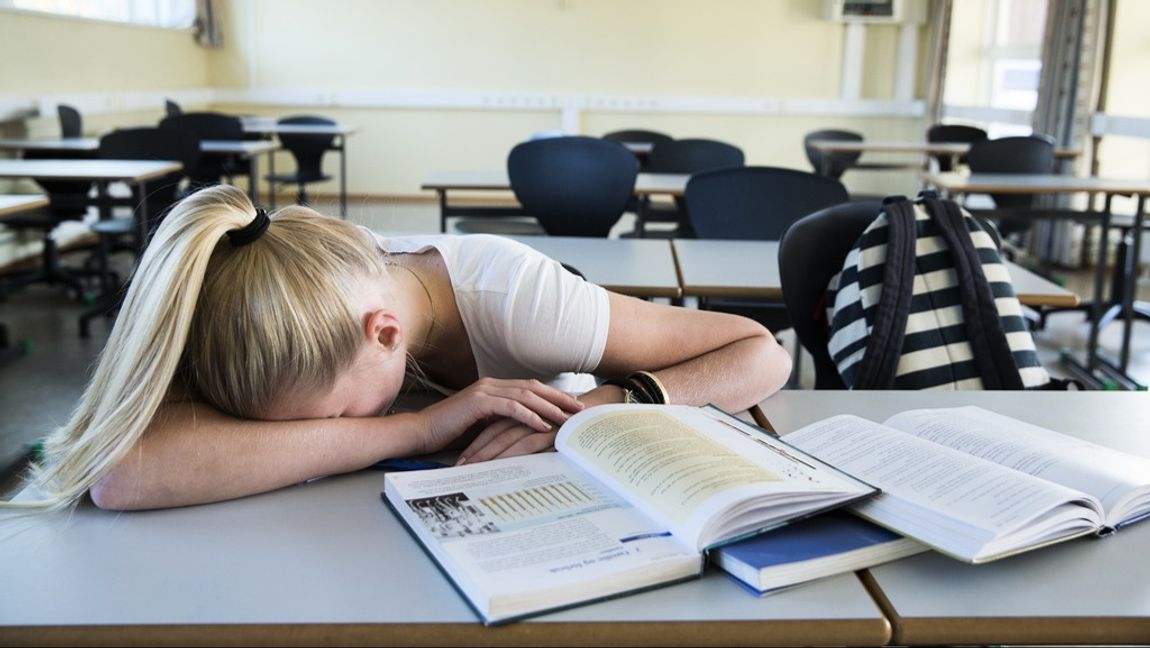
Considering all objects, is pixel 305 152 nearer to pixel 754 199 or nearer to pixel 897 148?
pixel 897 148

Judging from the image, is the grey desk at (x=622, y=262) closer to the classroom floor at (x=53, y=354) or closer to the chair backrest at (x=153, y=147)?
the classroom floor at (x=53, y=354)

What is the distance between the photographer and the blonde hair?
964 millimetres

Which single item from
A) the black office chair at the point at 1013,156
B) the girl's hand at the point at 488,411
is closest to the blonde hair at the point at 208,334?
the girl's hand at the point at 488,411

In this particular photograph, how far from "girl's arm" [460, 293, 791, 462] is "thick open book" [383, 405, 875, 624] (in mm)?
173

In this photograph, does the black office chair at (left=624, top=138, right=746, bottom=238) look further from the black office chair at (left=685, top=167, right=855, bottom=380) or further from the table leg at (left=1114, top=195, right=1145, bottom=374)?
the table leg at (left=1114, top=195, right=1145, bottom=374)

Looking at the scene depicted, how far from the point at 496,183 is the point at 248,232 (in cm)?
326

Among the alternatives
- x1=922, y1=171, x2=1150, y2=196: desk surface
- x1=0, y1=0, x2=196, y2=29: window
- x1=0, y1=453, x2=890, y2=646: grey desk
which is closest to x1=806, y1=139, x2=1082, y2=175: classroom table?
x1=922, y1=171, x2=1150, y2=196: desk surface

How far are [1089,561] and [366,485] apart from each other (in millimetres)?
688

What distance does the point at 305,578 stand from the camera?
32.5 inches

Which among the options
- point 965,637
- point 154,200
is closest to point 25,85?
point 154,200

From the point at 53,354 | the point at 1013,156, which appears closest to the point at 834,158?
the point at 1013,156

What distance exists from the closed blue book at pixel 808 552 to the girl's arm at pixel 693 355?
38cm

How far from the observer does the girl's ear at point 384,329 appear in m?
1.07

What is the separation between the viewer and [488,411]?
1.10 metres
